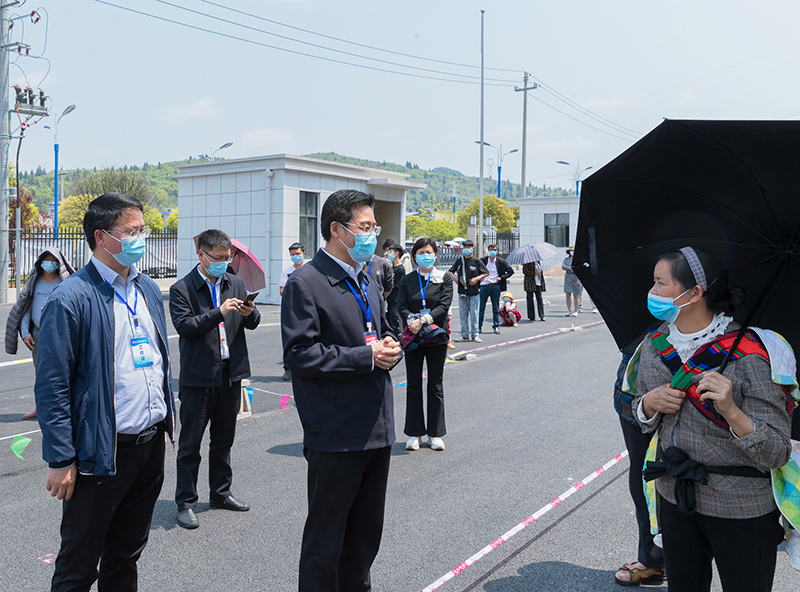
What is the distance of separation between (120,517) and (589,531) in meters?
3.00

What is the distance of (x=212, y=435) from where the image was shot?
4789mm

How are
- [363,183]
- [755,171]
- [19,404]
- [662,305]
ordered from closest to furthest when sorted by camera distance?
1. [755,171]
2. [662,305]
3. [19,404]
4. [363,183]

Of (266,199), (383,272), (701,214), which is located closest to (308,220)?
(266,199)

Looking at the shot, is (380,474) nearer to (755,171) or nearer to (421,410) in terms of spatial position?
(755,171)

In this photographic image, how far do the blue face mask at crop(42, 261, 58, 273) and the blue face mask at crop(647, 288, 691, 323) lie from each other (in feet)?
19.4

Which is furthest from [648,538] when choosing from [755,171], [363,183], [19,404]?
[363,183]

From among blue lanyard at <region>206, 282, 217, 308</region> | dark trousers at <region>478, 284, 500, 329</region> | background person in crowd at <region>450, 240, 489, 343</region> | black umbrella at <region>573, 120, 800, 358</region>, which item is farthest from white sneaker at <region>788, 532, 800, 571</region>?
dark trousers at <region>478, 284, 500, 329</region>

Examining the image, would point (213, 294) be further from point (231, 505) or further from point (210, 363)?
point (231, 505)

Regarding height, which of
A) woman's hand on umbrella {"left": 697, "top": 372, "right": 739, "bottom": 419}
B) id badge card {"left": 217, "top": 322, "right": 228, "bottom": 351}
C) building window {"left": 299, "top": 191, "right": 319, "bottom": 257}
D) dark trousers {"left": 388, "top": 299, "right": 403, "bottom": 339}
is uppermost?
building window {"left": 299, "top": 191, "right": 319, "bottom": 257}

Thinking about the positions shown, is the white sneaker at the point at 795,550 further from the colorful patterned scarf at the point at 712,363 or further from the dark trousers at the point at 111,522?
the dark trousers at the point at 111,522

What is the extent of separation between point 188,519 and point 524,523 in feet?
7.60

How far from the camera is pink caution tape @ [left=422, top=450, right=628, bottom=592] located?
3.81 m

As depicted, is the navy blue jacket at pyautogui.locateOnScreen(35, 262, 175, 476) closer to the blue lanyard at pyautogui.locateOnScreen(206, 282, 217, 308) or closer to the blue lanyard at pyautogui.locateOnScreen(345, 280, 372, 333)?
the blue lanyard at pyautogui.locateOnScreen(345, 280, 372, 333)

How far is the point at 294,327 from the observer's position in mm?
2912
